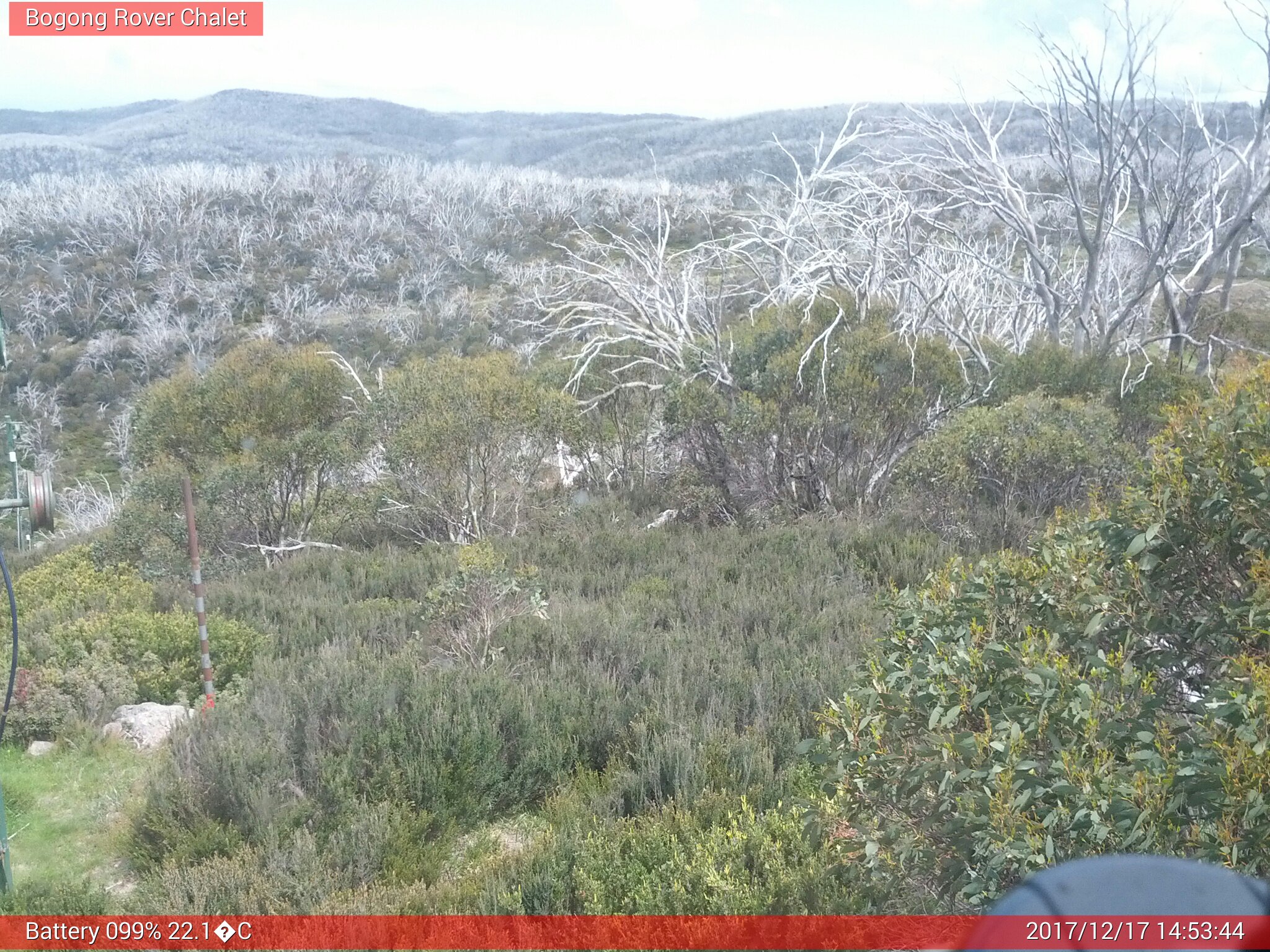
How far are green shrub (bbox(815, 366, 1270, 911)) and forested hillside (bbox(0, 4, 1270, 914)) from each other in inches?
0.6

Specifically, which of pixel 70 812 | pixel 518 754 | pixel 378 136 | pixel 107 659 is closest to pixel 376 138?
pixel 378 136

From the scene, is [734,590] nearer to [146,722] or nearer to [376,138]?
[146,722]

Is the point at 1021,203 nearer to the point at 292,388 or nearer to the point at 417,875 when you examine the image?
the point at 292,388

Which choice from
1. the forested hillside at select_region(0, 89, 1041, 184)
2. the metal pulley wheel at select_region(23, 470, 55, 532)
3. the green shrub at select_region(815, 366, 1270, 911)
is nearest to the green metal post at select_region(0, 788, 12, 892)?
the metal pulley wheel at select_region(23, 470, 55, 532)

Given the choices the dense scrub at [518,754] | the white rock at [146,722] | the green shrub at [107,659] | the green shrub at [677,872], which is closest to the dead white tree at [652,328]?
the dense scrub at [518,754]

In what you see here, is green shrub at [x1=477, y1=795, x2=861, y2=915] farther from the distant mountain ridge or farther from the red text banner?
the distant mountain ridge

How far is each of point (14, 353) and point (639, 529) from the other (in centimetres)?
3063

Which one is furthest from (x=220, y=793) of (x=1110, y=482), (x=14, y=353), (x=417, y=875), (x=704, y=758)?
(x=14, y=353)

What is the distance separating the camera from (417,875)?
12.4 feet

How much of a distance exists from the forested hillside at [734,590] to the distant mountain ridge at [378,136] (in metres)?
43.9

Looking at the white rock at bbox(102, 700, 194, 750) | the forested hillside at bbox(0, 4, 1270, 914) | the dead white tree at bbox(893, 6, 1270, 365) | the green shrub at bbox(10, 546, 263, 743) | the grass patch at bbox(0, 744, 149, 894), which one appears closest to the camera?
the forested hillside at bbox(0, 4, 1270, 914)

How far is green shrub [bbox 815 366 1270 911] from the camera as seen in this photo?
2.16 metres

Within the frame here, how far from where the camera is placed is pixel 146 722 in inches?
224

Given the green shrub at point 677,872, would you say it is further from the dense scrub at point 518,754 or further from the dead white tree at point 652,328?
the dead white tree at point 652,328
